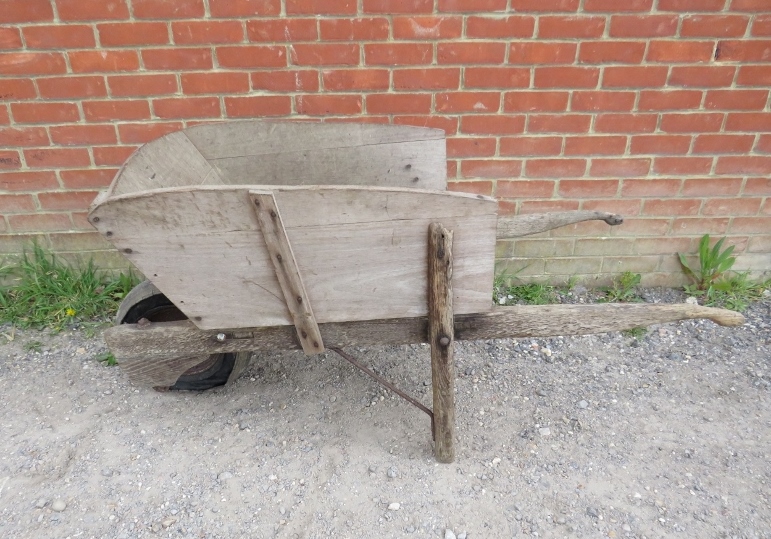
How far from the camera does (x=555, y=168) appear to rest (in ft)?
9.14

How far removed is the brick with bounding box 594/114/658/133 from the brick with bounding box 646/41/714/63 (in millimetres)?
262

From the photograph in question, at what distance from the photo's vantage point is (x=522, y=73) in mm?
2545

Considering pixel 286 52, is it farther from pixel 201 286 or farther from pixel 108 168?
pixel 201 286

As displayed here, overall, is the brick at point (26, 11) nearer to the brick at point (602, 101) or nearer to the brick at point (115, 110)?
the brick at point (115, 110)

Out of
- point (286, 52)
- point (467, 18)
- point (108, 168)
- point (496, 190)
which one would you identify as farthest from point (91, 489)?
point (467, 18)

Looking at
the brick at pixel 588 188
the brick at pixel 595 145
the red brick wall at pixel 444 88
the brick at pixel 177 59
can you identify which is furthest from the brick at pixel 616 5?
the brick at pixel 177 59

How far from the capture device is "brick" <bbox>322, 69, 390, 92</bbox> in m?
2.51

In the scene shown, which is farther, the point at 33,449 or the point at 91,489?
the point at 33,449

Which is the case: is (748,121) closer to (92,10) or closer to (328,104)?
(328,104)

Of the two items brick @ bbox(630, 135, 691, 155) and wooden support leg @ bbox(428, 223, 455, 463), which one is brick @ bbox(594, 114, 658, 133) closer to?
brick @ bbox(630, 135, 691, 155)

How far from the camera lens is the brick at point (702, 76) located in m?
2.55

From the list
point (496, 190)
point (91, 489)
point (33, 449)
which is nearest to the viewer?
point (91, 489)

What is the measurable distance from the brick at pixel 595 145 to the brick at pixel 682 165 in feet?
0.72

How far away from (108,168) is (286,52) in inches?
41.9
